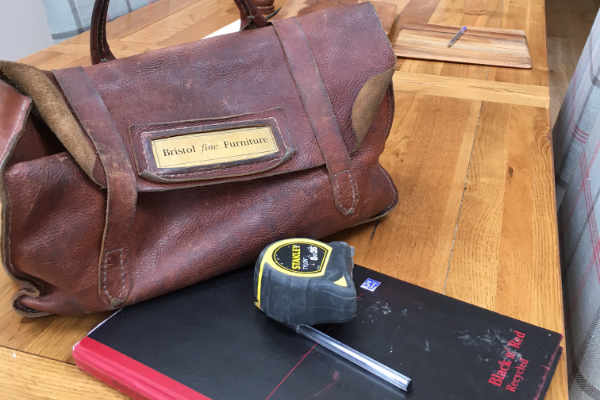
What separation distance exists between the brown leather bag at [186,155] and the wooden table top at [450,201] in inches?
1.8

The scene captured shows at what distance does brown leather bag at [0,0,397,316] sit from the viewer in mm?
450

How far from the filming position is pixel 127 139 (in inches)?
Answer: 19.3

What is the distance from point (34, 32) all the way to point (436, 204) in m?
1.22

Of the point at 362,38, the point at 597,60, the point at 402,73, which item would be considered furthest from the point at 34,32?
the point at 597,60

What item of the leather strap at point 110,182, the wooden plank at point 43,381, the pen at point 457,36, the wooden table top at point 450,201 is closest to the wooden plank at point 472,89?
the wooden table top at point 450,201

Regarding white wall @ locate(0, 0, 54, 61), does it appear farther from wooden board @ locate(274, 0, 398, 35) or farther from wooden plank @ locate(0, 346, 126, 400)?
wooden plank @ locate(0, 346, 126, 400)

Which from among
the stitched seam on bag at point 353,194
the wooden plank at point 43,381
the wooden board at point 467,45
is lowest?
the wooden board at point 467,45

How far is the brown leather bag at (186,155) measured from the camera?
45 cm

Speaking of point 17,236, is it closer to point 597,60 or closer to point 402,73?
point 402,73

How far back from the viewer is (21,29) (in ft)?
4.33

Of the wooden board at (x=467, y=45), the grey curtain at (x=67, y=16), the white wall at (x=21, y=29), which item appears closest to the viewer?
the wooden board at (x=467, y=45)

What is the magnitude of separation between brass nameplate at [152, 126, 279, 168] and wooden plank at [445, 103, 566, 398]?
0.85ft

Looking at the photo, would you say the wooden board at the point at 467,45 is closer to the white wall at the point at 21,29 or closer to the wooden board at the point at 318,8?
the wooden board at the point at 318,8

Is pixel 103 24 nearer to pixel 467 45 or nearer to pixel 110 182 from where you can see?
pixel 110 182
